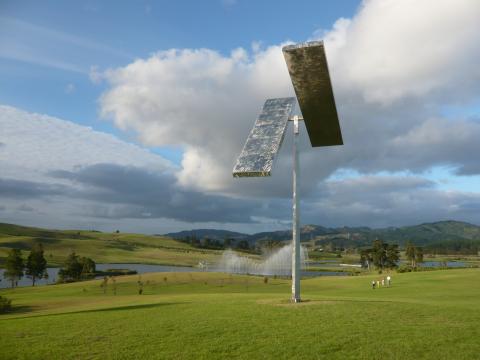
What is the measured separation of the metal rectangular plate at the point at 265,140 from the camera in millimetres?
16781

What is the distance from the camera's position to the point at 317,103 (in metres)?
17.3

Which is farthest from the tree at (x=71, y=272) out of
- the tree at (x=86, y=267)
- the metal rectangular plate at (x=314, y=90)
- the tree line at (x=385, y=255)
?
the metal rectangular plate at (x=314, y=90)

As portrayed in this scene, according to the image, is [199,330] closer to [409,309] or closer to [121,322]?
[121,322]

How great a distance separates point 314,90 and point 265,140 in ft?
10.5

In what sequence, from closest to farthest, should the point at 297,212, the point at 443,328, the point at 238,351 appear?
the point at 238,351
the point at 443,328
the point at 297,212

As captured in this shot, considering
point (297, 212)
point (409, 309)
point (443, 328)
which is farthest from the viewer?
point (297, 212)

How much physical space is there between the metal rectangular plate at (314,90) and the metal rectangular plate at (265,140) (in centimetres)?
133

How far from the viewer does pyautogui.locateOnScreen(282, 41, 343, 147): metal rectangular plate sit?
14.1 m

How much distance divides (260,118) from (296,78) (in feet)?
14.1

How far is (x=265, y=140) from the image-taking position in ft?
59.8

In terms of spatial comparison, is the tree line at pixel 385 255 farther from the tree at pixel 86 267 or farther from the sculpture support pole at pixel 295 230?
the sculpture support pole at pixel 295 230

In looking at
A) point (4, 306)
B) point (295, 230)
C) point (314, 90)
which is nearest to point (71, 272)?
point (4, 306)

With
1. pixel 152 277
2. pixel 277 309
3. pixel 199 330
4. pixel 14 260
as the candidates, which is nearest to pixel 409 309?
pixel 277 309

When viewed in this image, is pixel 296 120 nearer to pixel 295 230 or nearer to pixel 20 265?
pixel 295 230
